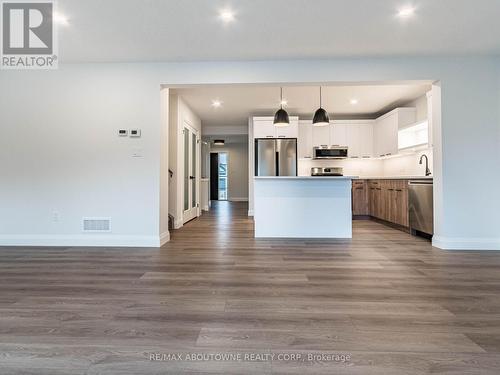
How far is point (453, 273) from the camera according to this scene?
2584mm

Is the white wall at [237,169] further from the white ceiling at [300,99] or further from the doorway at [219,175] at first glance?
the white ceiling at [300,99]

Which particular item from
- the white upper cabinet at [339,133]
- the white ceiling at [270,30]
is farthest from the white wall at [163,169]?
the white upper cabinet at [339,133]

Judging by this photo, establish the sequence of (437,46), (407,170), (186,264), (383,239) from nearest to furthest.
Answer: (186,264)
(437,46)
(383,239)
(407,170)

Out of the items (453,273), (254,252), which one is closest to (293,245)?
(254,252)

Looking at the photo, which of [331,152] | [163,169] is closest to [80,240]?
[163,169]

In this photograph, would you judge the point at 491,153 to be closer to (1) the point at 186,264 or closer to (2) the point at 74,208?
(1) the point at 186,264

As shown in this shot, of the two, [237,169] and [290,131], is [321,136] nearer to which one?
[290,131]

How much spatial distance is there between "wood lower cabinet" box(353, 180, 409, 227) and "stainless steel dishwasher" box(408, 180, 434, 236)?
0.21 m

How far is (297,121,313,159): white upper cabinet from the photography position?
684 centimetres

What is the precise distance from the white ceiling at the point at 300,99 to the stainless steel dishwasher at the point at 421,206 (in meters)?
1.62

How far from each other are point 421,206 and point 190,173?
183 inches

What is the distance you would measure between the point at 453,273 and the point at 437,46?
2.58 meters

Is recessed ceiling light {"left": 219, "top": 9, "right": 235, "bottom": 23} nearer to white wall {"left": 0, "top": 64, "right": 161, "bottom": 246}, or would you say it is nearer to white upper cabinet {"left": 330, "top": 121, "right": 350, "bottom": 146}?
white wall {"left": 0, "top": 64, "right": 161, "bottom": 246}

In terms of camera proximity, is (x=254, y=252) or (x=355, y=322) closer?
(x=355, y=322)
